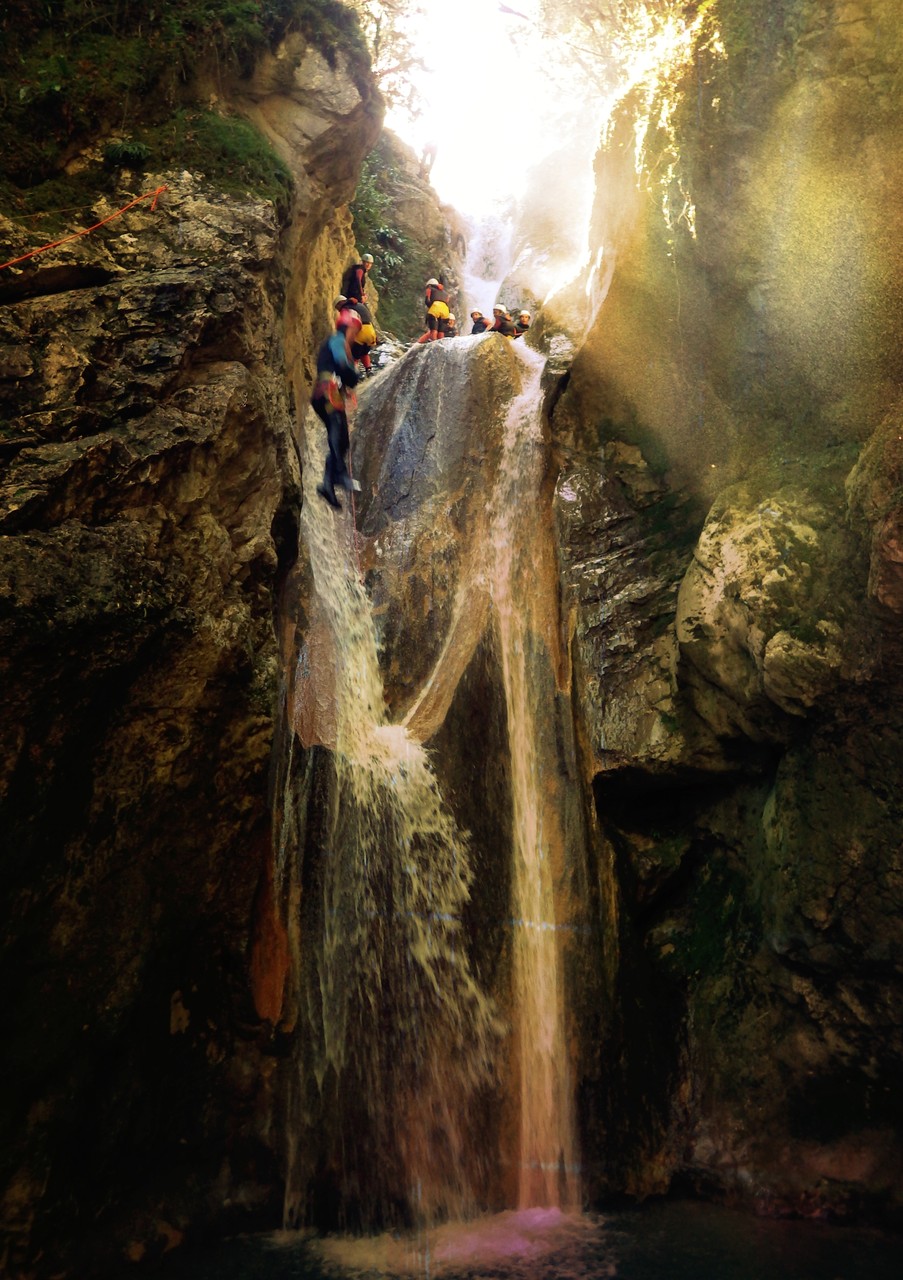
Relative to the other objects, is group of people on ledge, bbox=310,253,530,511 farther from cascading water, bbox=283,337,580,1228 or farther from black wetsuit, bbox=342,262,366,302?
cascading water, bbox=283,337,580,1228

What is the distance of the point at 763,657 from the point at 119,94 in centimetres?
851

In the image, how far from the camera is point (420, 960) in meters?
8.01

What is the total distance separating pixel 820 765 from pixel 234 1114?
237 inches

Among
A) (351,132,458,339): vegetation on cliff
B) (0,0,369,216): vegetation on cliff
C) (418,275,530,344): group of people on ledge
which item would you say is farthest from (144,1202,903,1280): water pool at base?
(351,132,458,339): vegetation on cliff

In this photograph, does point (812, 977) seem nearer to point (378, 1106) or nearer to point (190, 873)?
point (378, 1106)

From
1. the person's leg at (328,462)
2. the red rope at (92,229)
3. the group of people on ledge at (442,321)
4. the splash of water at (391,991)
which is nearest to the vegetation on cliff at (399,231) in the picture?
the group of people on ledge at (442,321)

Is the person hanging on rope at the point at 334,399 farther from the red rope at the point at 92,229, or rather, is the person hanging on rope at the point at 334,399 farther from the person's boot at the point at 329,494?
the red rope at the point at 92,229

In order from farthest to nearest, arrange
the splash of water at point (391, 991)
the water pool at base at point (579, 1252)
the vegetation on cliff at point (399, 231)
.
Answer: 1. the vegetation on cliff at point (399, 231)
2. the splash of water at point (391, 991)
3. the water pool at base at point (579, 1252)

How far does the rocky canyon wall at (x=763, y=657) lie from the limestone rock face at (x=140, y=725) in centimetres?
361

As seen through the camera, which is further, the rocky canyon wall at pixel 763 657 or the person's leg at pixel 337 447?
the person's leg at pixel 337 447

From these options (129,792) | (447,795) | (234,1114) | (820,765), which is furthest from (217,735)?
(820,765)

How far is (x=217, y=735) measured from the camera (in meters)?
7.03

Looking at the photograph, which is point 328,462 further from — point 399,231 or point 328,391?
point 399,231

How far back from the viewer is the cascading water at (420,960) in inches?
293
